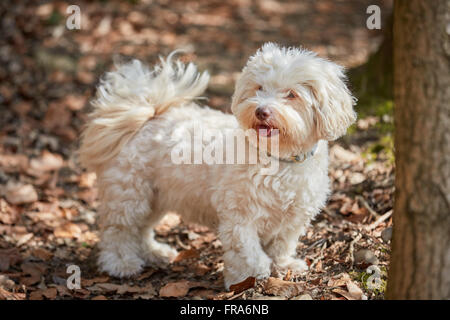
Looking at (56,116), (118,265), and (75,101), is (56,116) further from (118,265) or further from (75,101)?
(118,265)

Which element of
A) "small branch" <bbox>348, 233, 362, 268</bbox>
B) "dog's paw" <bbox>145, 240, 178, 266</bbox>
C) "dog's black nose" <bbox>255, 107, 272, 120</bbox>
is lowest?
"dog's paw" <bbox>145, 240, 178, 266</bbox>

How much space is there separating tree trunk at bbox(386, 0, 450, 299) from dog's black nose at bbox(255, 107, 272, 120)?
87cm

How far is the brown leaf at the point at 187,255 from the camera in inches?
165

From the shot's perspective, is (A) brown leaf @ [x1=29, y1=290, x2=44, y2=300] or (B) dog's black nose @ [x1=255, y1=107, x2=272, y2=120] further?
(A) brown leaf @ [x1=29, y1=290, x2=44, y2=300]

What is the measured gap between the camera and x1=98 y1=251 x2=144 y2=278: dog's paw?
4000mm

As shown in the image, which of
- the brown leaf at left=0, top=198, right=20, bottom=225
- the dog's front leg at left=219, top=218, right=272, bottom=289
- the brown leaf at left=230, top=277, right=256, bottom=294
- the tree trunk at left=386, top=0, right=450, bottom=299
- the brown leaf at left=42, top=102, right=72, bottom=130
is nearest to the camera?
the tree trunk at left=386, top=0, right=450, bottom=299

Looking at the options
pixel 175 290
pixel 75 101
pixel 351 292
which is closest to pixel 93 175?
pixel 75 101

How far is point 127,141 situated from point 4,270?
4.23 ft

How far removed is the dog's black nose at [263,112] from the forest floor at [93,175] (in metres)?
1.03

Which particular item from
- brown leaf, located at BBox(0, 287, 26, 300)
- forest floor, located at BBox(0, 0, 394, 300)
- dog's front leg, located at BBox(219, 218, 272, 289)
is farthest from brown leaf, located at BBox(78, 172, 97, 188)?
dog's front leg, located at BBox(219, 218, 272, 289)

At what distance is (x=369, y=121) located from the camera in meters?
5.46

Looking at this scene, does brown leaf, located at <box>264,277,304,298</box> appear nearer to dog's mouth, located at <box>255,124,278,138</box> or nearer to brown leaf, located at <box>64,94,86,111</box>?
dog's mouth, located at <box>255,124,278,138</box>

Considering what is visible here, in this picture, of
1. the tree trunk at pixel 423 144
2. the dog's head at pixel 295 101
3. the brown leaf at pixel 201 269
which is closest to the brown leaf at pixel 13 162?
the brown leaf at pixel 201 269
